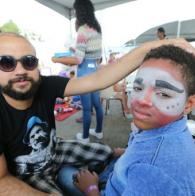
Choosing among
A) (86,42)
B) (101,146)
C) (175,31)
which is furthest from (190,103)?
(175,31)

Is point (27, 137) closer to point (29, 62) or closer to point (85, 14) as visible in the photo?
point (29, 62)

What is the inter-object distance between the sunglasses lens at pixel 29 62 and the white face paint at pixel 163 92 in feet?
1.52

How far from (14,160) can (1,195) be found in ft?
0.52

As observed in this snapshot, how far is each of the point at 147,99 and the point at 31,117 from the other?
20.2 inches

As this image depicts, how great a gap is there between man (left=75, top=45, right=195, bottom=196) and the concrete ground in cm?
178

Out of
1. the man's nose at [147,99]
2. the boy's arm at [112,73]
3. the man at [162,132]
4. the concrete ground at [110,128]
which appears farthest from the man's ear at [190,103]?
the concrete ground at [110,128]

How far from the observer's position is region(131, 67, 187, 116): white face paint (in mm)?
601

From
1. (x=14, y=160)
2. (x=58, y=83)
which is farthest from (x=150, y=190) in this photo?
(x=58, y=83)

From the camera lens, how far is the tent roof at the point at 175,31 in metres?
5.29

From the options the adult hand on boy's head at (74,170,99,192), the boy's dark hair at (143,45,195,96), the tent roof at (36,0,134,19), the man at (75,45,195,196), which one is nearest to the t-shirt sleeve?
the man at (75,45,195,196)

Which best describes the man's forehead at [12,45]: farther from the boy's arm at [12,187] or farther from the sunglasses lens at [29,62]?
the boy's arm at [12,187]

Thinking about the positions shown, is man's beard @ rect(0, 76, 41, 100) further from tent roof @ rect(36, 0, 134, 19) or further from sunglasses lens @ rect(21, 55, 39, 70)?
tent roof @ rect(36, 0, 134, 19)

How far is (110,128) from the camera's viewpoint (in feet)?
9.47

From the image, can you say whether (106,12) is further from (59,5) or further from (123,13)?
(59,5)
